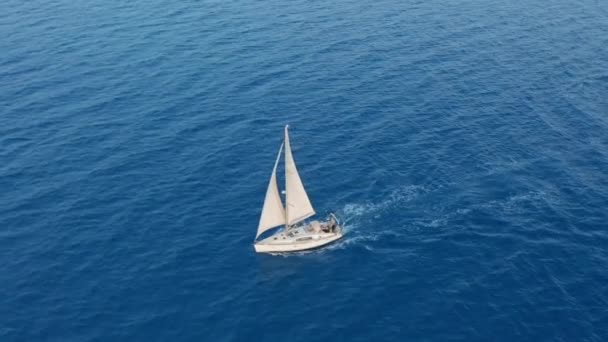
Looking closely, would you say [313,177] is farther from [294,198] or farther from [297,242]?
[297,242]

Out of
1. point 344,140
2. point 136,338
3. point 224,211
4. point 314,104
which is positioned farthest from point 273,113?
point 136,338

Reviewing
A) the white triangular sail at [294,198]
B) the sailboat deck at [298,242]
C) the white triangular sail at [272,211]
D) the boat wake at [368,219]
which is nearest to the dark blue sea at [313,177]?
the boat wake at [368,219]

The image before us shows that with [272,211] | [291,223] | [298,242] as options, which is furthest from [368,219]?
[272,211]

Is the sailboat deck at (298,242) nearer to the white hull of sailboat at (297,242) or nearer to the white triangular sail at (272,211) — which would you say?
the white hull of sailboat at (297,242)

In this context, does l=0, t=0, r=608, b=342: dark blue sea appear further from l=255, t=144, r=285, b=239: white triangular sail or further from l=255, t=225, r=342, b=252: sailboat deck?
l=255, t=144, r=285, b=239: white triangular sail

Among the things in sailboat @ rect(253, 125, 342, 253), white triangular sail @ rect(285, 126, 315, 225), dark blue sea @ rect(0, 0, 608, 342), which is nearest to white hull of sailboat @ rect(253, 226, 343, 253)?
sailboat @ rect(253, 125, 342, 253)

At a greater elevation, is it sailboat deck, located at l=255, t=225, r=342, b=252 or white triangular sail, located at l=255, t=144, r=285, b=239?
white triangular sail, located at l=255, t=144, r=285, b=239

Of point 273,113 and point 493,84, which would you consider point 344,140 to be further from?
point 493,84
